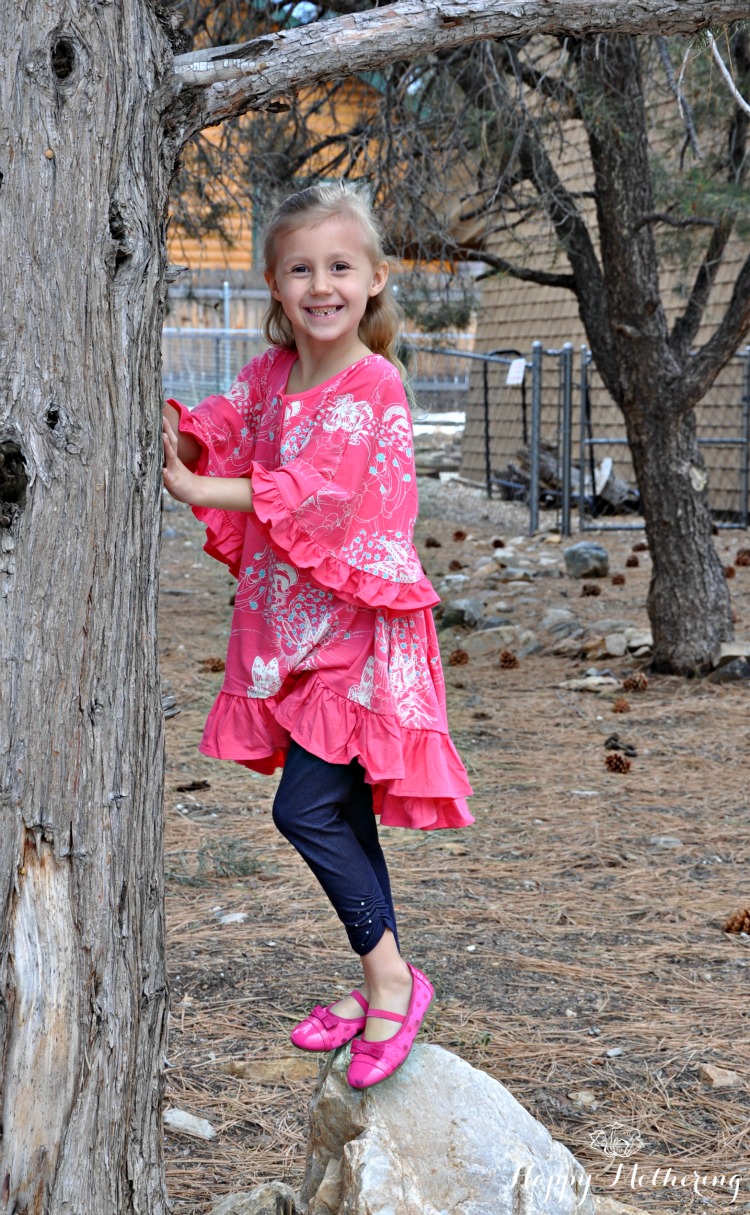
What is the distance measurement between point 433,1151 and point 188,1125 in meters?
0.72

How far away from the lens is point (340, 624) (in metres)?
2.29

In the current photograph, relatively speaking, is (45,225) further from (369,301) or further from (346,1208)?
(346,1208)

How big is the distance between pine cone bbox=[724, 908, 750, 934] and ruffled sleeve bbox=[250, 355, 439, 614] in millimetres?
1840

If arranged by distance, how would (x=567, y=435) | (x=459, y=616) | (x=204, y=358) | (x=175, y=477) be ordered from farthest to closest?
(x=204, y=358) < (x=567, y=435) < (x=459, y=616) < (x=175, y=477)

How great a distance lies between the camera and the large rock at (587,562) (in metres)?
9.48

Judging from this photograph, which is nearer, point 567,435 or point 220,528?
point 220,528

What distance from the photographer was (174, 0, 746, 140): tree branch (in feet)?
6.12

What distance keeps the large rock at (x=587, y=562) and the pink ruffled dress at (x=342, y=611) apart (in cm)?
726

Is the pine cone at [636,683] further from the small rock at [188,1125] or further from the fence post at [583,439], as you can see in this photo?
the fence post at [583,439]

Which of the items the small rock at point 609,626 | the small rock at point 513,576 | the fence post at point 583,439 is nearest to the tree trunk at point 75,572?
the small rock at point 609,626

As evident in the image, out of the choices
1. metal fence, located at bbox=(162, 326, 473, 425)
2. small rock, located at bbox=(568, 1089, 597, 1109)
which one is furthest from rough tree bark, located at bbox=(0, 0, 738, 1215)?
metal fence, located at bbox=(162, 326, 473, 425)

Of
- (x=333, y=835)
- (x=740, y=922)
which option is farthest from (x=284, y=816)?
(x=740, y=922)

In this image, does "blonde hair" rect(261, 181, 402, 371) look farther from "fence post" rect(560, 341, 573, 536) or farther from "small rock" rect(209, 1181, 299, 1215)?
"fence post" rect(560, 341, 573, 536)

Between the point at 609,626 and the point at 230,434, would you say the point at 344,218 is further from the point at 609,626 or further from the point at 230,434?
the point at 609,626
